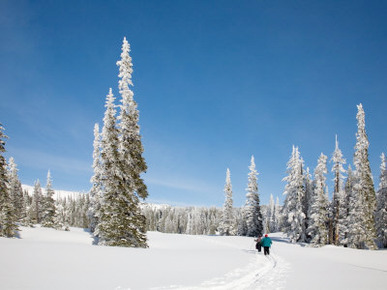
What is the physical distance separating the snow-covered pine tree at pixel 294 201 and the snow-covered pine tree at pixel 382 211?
35.0 feet

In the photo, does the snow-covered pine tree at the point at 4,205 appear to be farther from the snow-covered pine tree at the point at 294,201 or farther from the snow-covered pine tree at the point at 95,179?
the snow-covered pine tree at the point at 294,201

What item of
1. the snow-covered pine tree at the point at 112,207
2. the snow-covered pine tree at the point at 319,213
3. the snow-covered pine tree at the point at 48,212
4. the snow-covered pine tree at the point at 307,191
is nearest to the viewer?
the snow-covered pine tree at the point at 112,207

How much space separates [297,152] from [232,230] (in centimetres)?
2269

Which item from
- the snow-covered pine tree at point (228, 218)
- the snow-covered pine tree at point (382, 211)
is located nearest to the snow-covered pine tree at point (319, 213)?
the snow-covered pine tree at point (382, 211)

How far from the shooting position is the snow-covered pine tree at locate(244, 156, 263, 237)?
2165 inches

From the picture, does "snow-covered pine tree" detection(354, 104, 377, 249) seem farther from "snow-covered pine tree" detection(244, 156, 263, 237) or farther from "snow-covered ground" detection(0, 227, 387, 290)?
"snow-covered ground" detection(0, 227, 387, 290)

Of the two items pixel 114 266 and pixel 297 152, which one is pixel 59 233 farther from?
pixel 297 152

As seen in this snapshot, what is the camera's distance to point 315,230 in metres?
41.6

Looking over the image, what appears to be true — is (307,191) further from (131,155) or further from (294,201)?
(131,155)

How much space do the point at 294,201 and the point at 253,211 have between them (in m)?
10.5

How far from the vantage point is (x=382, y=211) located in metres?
42.2

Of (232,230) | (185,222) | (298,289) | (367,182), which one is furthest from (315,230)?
(185,222)

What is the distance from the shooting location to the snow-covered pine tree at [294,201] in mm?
45344

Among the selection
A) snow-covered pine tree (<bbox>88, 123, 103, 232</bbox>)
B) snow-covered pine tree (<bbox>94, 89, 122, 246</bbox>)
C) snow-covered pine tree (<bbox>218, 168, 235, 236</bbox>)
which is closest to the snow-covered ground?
snow-covered pine tree (<bbox>94, 89, 122, 246</bbox>)
